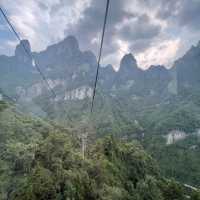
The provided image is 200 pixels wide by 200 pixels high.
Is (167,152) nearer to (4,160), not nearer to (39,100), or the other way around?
(4,160)

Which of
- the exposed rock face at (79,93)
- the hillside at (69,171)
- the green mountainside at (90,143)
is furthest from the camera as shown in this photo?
the exposed rock face at (79,93)

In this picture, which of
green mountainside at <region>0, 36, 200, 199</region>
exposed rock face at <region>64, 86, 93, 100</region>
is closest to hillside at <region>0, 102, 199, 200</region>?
green mountainside at <region>0, 36, 200, 199</region>

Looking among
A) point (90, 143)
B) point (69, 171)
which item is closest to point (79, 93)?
point (90, 143)

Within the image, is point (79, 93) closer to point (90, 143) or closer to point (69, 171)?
point (90, 143)

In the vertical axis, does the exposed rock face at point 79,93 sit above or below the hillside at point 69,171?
above

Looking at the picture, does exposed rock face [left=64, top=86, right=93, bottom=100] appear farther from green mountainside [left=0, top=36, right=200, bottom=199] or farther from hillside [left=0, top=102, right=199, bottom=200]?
hillside [left=0, top=102, right=199, bottom=200]

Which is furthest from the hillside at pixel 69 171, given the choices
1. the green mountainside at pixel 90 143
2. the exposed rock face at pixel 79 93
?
the exposed rock face at pixel 79 93

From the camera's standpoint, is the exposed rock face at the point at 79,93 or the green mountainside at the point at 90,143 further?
the exposed rock face at the point at 79,93

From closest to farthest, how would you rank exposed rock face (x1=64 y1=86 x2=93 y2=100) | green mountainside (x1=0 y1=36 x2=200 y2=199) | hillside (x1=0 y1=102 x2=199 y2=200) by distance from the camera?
hillside (x1=0 y1=102 x2=199 y2=200) < green mountainside (x1=0 y1=36 x2=200 y2=199) < exposed rock face (x1=64 y1=86 x2=93 y2=100)

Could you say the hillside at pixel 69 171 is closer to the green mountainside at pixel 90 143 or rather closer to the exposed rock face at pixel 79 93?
the green mountainside at pixel 90 143

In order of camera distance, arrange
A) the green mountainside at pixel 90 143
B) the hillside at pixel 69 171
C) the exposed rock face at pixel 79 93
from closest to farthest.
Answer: the hillside at pixel 69 171 < the green mountainside at pixel 90 143 < the exposed rock face at pixel 79 93

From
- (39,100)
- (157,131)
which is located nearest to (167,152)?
(157,131)
